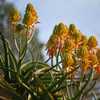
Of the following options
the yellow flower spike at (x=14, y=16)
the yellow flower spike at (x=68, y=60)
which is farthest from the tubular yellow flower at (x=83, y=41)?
the yellow flower spike at (x=14, y=16)

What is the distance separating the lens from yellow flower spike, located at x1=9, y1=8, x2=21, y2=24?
1603 millimetres

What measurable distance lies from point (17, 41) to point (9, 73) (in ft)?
0.86

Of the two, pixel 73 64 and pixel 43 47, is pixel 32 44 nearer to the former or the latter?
pixel 43 47

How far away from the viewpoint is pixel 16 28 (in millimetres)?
1606

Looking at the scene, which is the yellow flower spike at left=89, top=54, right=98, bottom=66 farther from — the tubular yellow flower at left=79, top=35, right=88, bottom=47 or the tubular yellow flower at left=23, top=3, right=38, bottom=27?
the tubular yellow flower at left=23, top=3, right=38, bottom=27

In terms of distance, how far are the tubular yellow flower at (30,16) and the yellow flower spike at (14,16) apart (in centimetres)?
6

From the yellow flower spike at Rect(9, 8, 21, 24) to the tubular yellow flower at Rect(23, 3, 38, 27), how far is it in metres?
0.06

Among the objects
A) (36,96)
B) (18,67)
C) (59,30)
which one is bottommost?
(36,96)

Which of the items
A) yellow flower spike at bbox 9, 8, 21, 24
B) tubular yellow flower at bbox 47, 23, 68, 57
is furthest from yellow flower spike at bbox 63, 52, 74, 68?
yellow flower spike at bbox 9, 8, 21, 24

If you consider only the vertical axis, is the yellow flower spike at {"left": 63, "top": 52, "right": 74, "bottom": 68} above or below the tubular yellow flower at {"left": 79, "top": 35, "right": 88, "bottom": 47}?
below

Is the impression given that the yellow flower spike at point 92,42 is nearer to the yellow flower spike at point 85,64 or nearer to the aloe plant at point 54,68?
the aloe plant at point 54,68

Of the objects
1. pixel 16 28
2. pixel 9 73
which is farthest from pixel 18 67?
pixel 16 28

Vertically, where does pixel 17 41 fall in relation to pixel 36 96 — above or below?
above

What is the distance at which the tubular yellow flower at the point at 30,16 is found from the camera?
5.02ft
